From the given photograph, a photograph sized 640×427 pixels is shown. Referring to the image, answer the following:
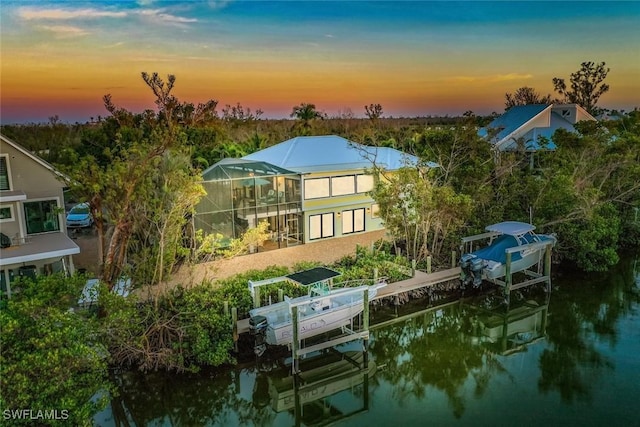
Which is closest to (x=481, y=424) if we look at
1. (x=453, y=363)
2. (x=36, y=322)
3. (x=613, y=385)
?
(x=453, y=363)

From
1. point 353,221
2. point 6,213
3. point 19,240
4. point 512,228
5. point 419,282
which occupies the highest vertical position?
point 6,213

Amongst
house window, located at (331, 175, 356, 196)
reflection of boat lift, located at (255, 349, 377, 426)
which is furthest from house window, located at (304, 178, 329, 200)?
reflection of boat lift, located at (255, 349, 377, 426)

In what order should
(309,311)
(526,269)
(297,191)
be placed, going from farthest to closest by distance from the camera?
(297,191) < (526,269) < (309,311)

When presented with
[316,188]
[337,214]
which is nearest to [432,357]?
[337,214]

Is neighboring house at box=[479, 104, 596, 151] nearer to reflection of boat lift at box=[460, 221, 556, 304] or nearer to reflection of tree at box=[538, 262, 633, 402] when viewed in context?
reflection of tree at box=[538, 262, 633, 402]

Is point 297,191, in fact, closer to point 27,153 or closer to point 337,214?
point 337,214

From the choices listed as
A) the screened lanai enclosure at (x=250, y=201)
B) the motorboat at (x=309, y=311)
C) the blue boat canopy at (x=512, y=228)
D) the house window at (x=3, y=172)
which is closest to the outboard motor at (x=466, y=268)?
the blue boat canopy at (x=512, y=228)
